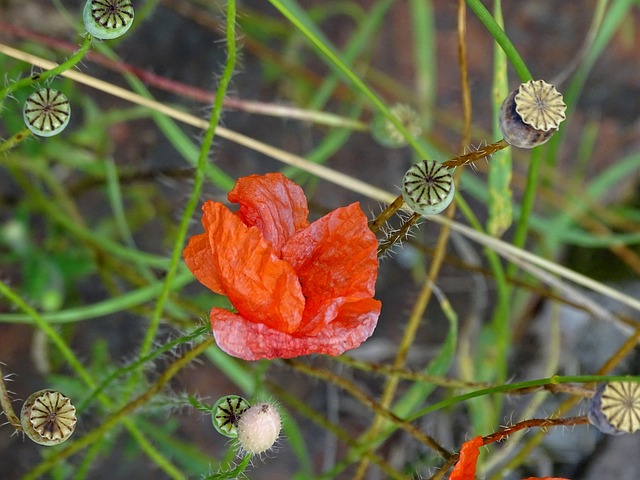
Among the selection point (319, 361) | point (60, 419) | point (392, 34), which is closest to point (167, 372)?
point (60, 419)

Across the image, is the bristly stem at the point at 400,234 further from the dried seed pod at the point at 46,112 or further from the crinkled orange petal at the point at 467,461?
the dried seed pod at the point at 46,112

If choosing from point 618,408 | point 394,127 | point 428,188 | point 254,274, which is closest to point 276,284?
point 254,274

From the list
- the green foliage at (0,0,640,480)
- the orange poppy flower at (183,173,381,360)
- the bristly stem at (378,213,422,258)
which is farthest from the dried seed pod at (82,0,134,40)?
the green foliage at (0,0,640,480)

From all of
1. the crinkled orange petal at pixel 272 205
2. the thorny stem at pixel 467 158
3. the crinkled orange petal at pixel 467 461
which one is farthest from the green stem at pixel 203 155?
the crinkled orange petal at pixel 467 461

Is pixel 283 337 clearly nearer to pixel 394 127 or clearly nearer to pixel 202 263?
pixel 202 263

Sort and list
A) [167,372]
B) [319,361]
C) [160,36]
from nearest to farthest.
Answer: [167,372]
[319,361]
[160,36]

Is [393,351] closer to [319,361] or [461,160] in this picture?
[319,361]
